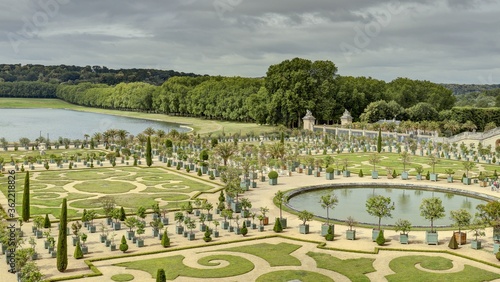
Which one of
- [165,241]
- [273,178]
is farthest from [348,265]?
[273,178]

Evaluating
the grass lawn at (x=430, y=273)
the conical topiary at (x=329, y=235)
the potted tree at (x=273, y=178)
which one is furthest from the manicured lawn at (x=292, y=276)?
the potted tree at (x=273, y=178)

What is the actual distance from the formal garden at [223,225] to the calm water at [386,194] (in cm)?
154

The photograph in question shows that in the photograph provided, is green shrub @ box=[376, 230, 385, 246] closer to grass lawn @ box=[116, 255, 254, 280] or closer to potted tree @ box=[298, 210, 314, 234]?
potted tree @ box=[298, 210, 314, 234]

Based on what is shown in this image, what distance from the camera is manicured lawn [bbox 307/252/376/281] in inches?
1059

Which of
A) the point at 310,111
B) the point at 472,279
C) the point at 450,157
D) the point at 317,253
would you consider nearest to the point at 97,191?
the point at 317,253

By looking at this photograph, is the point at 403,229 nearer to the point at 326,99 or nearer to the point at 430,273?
the point at 430,273

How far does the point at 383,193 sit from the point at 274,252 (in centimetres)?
2173

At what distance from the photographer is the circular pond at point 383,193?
39.2 meters

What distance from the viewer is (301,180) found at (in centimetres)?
5347

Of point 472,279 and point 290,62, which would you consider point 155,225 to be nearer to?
point 472,279

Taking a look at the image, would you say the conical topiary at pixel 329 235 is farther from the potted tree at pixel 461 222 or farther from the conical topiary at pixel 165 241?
the conical topiary at pixel 165 241

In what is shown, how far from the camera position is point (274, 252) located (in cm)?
3048

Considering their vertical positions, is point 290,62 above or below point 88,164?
above

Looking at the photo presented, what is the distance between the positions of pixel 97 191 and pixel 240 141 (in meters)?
45.8
